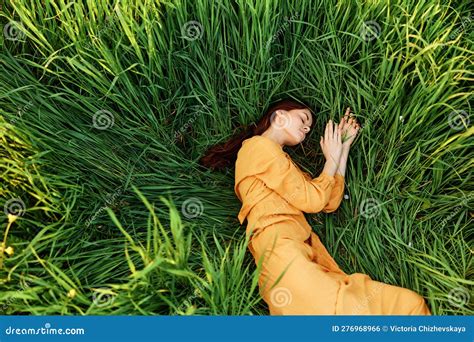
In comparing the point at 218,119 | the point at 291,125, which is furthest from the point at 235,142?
the point at 291,125

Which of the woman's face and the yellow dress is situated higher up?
the woman's face

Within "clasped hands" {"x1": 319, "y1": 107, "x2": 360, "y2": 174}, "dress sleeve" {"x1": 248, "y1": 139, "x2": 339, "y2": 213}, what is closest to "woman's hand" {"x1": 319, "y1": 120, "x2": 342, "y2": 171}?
"clasped hands" {"x1": 319, "y1": 107, "x2": 360, "y2": 174}

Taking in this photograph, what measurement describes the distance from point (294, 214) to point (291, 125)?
14.3 inches

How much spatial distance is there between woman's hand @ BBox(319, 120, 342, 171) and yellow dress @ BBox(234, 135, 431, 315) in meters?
0.09

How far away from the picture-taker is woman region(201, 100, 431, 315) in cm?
173

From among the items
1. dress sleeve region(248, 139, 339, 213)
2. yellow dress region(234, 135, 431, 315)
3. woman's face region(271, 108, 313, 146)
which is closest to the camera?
yellow dress region(234, 135, 431, 315)

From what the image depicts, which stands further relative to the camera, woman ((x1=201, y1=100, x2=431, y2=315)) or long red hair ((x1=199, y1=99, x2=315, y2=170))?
long red hair ((x1=199, y1=99, x2=315, y2=170))

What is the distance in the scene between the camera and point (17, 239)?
1.80 m

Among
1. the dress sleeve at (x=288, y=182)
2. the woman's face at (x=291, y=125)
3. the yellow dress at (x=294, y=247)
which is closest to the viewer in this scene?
the yellow dress at (x=294, y=247)

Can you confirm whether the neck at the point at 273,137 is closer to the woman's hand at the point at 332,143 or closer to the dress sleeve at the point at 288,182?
the dress sleeve at the point at 288,182

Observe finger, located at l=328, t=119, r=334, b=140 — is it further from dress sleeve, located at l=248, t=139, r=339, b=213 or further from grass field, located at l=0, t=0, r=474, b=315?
dress sleeve, located at l=248, t=139, r=339, b=213

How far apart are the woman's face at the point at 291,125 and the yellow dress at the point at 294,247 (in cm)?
10

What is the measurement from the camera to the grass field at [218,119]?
74.7 inches

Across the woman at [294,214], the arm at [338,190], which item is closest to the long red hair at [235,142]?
the woman at [294,214]
